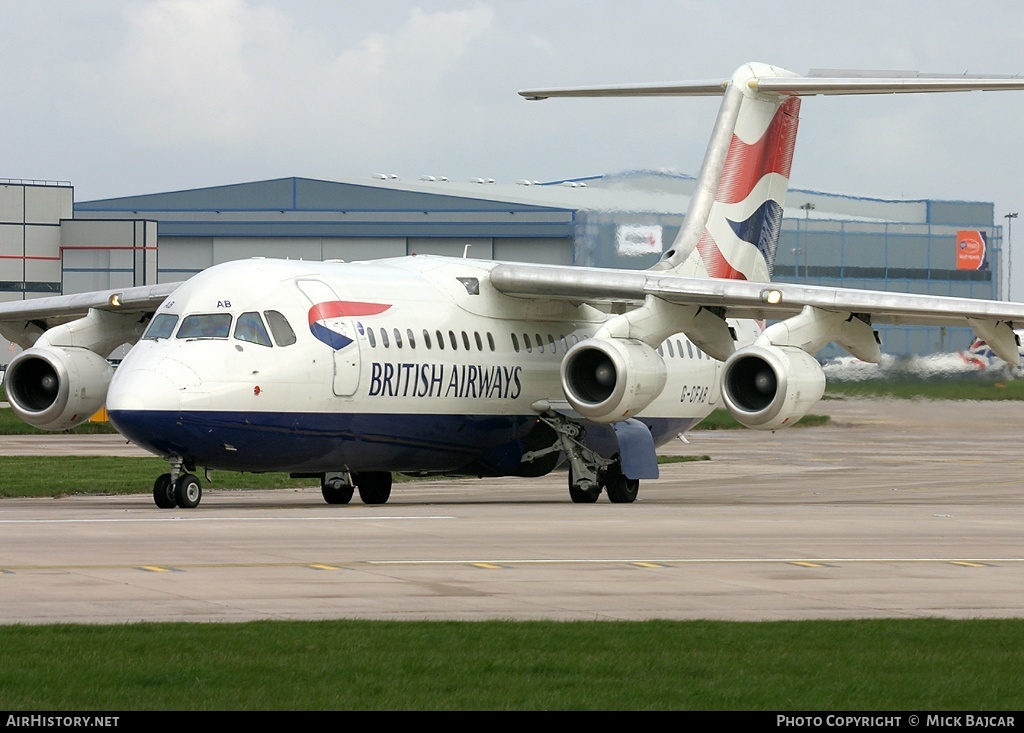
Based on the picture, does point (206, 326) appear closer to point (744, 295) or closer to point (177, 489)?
point (177, 489)

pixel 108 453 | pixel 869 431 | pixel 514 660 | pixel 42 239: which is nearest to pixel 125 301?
pixel 108 453

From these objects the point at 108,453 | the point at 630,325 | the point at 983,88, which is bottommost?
the point at 108,453

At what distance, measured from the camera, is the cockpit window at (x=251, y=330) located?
22031 millimetres

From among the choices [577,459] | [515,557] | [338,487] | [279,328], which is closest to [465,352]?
[577,459]

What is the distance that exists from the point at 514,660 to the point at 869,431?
4260 cm

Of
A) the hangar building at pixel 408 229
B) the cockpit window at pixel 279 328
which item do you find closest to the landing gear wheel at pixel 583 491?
the cockpit window at pixel 279 328

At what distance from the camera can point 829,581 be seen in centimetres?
1427

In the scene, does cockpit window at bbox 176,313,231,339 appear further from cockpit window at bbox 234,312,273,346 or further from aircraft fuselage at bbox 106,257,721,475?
cockpit window at bbox 234,312,273,346

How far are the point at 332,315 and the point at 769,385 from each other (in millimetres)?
6081

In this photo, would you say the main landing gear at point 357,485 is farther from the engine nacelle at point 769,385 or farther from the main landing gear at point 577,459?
the engine nacelle at point 769,385

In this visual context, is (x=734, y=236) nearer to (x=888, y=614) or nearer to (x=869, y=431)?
(x=888, y=614)

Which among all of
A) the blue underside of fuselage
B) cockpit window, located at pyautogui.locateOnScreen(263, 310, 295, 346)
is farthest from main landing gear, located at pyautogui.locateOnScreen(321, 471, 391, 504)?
cockpit window, located at pyautogui.locateOnScreen(263, 310, 295, 346)

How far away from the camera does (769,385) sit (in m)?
23.6

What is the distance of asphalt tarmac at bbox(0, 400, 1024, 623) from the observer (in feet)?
41.3
